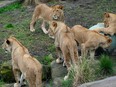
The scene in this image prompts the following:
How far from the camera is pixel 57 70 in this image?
868cm

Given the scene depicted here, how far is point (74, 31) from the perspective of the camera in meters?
9.34

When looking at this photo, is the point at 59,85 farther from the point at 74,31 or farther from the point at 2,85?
the point at 74,31

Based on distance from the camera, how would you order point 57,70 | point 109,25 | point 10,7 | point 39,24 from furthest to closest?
point 10,7, point 39,24, point 109,25, point 57,70

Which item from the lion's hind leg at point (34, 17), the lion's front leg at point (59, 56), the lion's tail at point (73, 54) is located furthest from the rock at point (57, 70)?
the lion's hind leg at point (34, 17)

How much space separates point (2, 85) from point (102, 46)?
2.40 meters

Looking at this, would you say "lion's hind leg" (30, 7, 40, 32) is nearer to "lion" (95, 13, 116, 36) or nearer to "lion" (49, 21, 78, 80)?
"lion" (95, 13, 116, 36)

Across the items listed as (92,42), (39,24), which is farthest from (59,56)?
(39,24)

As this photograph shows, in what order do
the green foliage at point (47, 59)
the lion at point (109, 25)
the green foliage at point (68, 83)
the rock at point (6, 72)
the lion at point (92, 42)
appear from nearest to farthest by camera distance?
1. the green foliage at point (68, 83)
2. the rock at point (6, 72)
3. the lion at point (92, 42)
4. the green foliage at point (47, 59)
5. the lion at point (109, 25)

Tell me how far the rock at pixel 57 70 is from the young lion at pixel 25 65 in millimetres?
814

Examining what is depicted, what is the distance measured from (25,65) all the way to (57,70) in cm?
139

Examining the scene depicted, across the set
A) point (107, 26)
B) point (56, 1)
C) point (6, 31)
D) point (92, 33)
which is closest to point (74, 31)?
point (92, 33)

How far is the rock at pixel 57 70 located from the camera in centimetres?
841

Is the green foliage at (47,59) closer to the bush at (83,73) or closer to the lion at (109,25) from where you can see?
the lion at (109,25)

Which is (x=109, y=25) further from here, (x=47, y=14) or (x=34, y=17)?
(x=34, y=17)
